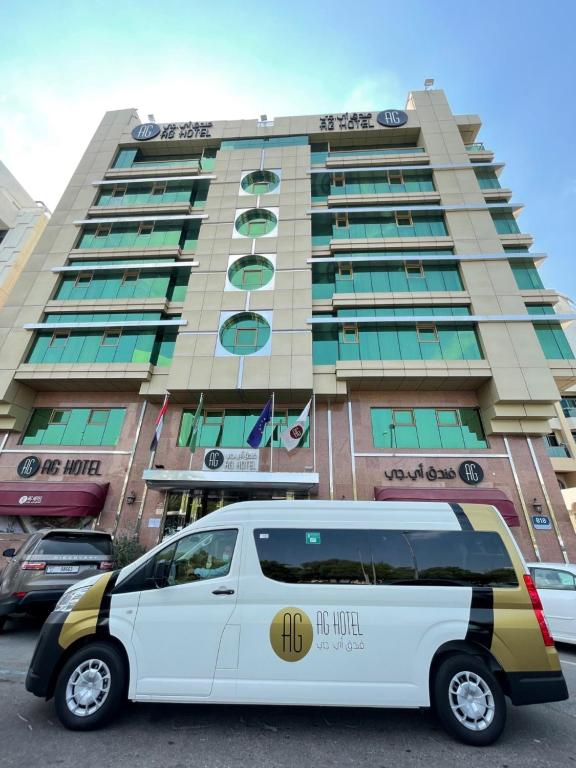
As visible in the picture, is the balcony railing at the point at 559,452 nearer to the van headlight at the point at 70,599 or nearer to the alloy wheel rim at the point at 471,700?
the alloy wheel rim at the point at 471,700

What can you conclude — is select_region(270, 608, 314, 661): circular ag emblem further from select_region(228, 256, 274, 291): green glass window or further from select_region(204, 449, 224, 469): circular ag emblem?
select_region(228, 256, 274, 291): green glass window

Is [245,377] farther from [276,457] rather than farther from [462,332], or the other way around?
[462,332]

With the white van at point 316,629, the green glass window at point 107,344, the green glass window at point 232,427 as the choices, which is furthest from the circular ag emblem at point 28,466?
the white van at point 316,629

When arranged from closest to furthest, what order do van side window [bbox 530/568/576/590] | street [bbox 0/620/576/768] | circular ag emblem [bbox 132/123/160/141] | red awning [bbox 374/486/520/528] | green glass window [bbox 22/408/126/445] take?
street [bbox 0/620/576/768] → van side window [bbox 530/568/576/590] → red awning [bbox 374/486/520/528] → green glass window [bbox 22/408/126/445] → circular ag emblem [bbox 132/123/160/141]

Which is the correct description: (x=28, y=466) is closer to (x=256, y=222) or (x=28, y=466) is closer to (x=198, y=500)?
(x=198, y=500)

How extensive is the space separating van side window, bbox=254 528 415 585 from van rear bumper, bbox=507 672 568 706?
1499 mm

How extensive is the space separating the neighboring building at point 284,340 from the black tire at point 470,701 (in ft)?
30.4

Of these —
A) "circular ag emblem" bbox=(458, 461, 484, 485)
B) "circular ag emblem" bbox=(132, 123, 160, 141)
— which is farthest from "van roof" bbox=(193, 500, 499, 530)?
"circular ag emblem" bbox=(132, 123, 160, 141)

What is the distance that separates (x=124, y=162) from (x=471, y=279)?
23.8 m

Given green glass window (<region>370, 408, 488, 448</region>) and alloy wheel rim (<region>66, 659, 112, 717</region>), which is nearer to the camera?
alloy wheel rim (<region>66, 659, 112, 717</region>)

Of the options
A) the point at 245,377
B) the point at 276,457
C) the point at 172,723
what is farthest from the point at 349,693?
the point at 245,377

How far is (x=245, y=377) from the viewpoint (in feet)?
51.0

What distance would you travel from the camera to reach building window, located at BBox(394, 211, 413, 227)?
20.3 m

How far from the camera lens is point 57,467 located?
15.5 meters
